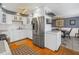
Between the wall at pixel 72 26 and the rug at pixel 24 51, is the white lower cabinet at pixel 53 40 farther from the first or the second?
the rug at pixel 24 51

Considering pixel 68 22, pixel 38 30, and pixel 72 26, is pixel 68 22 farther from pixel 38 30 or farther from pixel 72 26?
pixel 38 30

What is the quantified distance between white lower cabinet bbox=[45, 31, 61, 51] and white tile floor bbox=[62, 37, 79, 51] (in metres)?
0.11

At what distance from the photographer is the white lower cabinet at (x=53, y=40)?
216 centimetres

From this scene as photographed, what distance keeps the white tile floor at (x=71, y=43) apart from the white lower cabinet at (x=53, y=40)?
0.11 metres

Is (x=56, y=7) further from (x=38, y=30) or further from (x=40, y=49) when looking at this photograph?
(x=40, y=49)

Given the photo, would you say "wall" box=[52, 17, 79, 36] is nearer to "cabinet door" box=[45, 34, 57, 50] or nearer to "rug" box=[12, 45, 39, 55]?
"cabinet door" box=[45, 34, 57, 50]

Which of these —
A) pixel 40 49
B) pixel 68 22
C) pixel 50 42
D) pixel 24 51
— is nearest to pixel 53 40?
pixel 50 42

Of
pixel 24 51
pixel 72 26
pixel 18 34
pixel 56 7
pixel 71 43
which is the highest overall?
pixel 56 7

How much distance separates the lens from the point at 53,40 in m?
2.18

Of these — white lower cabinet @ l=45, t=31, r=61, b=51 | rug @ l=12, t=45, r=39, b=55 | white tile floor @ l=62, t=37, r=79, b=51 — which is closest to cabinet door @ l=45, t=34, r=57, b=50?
white lower cabinet @ l=45, t=31, r=61, b=51

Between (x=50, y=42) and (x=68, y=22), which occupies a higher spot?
(x=68, y=22)

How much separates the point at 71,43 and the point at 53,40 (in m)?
0.33

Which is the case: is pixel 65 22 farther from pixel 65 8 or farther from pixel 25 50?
pixel 25 50
